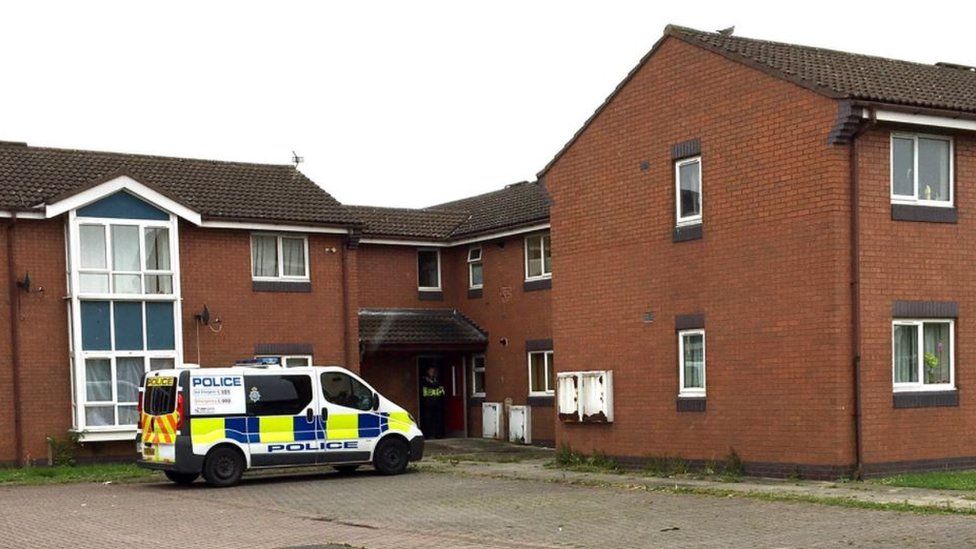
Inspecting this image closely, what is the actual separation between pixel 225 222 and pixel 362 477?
7349mm

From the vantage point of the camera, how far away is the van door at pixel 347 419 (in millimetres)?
20938

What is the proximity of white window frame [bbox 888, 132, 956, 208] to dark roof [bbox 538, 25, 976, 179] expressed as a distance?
21.7 inches

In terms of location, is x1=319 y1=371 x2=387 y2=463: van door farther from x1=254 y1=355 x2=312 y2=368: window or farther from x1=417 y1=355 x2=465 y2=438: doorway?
x1=417 y1=355 x2=465 y2=438: doorway

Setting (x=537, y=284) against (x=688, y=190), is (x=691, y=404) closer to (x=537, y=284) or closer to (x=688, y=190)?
(x=688, y=190)

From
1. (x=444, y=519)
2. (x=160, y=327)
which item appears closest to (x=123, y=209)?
(x=160, y=327)

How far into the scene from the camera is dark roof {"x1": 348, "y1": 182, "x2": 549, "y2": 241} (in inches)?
1184

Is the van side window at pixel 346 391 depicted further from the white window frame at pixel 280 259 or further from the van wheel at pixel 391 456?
the white window frame at pixel 280 259

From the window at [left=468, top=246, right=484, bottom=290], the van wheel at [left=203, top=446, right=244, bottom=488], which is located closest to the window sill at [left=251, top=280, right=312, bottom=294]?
the window at [left=468, top=246, right=484, bottom=290]

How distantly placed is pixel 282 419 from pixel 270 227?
7268 mm

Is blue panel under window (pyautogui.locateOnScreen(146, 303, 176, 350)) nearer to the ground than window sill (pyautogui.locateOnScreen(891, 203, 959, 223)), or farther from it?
nearer to the ground

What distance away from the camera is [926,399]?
59.6 ft

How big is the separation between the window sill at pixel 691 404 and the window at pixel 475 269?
39.1 ft

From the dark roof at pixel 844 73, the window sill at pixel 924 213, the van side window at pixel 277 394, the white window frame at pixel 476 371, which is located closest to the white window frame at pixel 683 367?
the window sill at pixel 924 213

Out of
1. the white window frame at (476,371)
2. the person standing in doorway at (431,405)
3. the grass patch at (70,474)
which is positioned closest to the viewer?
the grass patch at (70,474)
